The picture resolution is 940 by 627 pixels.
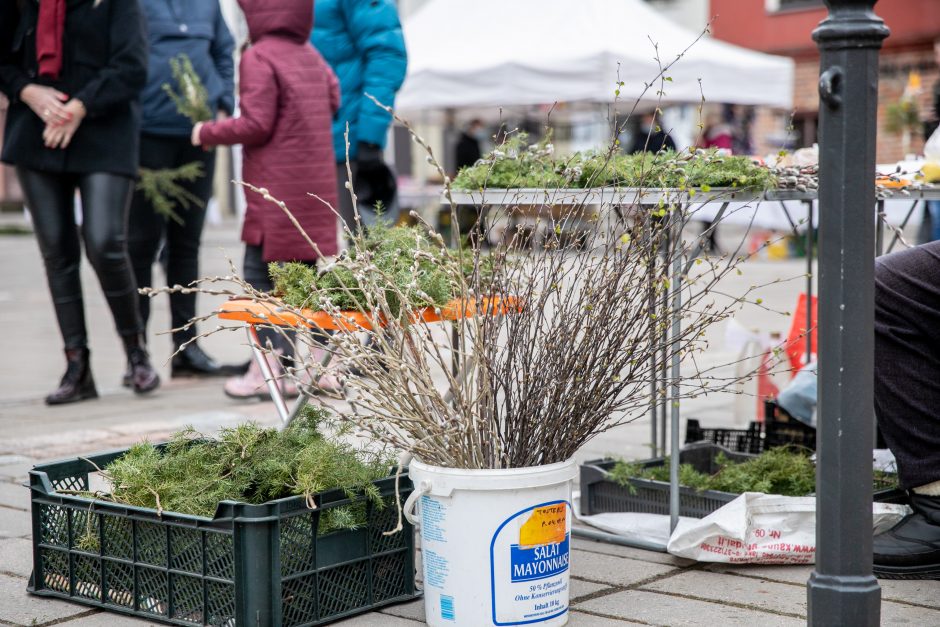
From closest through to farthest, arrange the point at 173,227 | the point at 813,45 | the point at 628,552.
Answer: the point at 628,552 → the point at 173,227 → the point at 813,45

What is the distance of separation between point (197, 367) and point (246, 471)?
139 inches

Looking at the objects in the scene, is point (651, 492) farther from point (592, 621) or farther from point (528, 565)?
point (528, 565)

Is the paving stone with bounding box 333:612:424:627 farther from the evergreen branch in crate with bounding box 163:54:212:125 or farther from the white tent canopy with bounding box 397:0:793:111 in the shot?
the white tent canopy with bounding box 397:0:793:111

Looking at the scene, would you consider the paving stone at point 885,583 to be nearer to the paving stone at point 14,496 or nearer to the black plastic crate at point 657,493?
the black plastic crate at point 657,493

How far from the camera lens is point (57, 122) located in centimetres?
507

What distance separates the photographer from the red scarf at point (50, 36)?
5121mm

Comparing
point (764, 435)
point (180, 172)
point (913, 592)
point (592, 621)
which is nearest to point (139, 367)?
point (180, 172)

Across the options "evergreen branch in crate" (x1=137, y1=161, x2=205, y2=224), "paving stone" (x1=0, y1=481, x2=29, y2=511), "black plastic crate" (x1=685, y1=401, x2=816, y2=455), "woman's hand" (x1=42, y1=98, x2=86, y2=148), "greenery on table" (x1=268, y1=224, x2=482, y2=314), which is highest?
"woman's hand" (x1=42, y1=98, x2=86, y2=148)

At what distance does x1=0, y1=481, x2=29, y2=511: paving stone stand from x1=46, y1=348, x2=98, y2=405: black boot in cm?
155

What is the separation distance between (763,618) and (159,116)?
4221 mm

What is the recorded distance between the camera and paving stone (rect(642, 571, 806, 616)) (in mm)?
2793

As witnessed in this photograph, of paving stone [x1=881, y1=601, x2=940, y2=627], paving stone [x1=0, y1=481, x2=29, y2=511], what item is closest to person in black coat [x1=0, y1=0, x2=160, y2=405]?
paving stone [x1=0, y1=481, x2=29, y2=511]

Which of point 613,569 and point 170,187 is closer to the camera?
point 613,569

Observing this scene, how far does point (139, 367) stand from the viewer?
569cm
